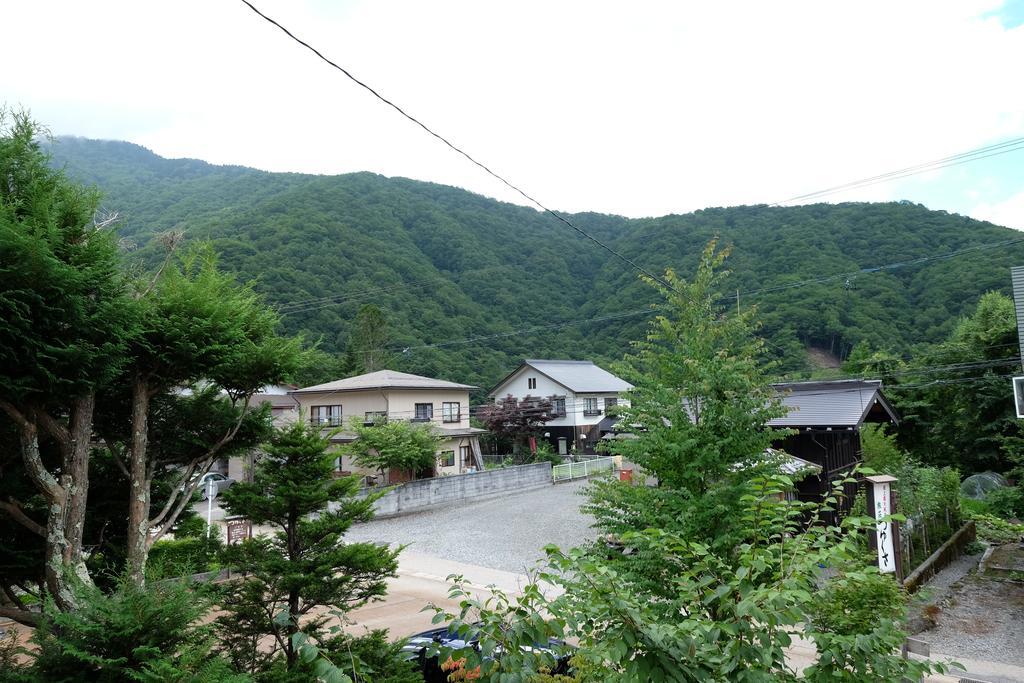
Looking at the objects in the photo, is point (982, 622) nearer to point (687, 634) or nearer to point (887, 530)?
point (887, 530)

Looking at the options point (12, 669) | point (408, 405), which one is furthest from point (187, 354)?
point (408, 405)

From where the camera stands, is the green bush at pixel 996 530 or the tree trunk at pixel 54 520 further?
the green bush at pixel 996 530

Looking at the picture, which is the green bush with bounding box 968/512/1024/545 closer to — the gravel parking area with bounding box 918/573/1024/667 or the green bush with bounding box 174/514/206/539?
the gravel parking area with bounding box 918/573/1024/667

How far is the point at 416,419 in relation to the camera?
91.9 feet

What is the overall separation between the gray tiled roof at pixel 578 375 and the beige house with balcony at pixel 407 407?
10013mm

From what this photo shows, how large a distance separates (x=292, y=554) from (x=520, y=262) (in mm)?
52978

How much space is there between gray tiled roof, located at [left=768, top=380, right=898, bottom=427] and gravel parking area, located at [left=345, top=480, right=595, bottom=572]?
6.91 m

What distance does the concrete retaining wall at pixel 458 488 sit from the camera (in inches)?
853

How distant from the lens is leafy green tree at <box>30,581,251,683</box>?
420cm

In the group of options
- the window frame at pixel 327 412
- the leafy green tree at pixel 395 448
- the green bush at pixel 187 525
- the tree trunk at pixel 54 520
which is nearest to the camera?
the tree trunk at pixel 54 520

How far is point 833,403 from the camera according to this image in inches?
682

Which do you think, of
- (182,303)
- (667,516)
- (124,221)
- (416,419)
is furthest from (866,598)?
(416,419)

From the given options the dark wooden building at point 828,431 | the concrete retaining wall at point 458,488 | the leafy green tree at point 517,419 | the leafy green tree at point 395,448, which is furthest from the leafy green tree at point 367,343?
the dark wooden building at point 828,431

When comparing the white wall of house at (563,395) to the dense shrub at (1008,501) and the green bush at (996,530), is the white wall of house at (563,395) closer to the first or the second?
the green bush at (996,530)
